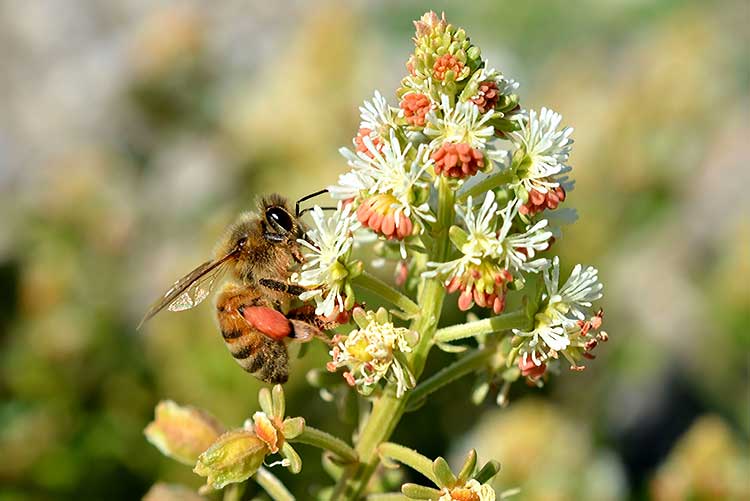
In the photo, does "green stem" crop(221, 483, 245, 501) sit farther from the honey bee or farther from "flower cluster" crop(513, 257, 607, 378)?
"flower cluster" crop(513, 257, 607, 378)

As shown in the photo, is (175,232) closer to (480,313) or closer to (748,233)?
(480,313)

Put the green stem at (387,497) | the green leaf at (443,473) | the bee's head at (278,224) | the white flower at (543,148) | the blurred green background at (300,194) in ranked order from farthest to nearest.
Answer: the blurred green background at (300,194) < the bee's head at (278,224) < the green stem at (387,497) < the white flower at (543,148) < the green leaf at (443,473)

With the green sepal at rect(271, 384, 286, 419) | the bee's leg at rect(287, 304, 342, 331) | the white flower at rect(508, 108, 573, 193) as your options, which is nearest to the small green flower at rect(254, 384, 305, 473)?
the green sepal at rect(271, 384, 286, 419)

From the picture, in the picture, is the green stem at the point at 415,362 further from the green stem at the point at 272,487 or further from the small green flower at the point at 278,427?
the small green flower at the point at 278,427

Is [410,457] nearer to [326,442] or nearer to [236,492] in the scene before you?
[326,442]

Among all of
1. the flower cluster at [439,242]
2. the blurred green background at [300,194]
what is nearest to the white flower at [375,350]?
the flower cluster at [439,242]

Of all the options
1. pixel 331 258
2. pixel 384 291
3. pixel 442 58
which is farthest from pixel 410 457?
pixel 442 58
